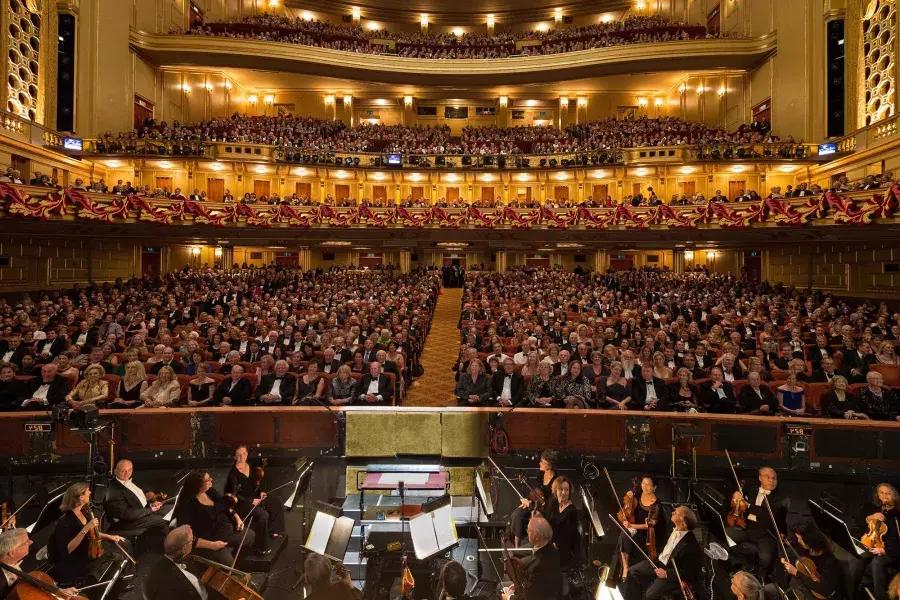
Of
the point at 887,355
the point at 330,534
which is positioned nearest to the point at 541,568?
the point at 330,534

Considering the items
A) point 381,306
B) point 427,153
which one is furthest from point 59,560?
point 427,153

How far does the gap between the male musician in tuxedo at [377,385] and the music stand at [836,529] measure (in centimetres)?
505

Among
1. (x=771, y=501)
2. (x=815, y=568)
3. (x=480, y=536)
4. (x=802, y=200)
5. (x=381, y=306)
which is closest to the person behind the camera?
(x=815, y=568)

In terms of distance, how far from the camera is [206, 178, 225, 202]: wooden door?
25.4 m

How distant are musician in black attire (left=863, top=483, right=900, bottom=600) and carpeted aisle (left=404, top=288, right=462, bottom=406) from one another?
548 cm

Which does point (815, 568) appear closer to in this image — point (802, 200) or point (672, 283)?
point (802, 200)

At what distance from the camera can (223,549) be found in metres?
4.14

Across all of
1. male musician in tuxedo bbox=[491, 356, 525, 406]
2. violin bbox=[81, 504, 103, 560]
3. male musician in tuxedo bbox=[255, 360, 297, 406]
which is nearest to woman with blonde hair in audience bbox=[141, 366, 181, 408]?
male musician in tuxedo bbox=[255, 360, 297, 406]

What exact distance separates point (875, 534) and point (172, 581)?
495 centimetres

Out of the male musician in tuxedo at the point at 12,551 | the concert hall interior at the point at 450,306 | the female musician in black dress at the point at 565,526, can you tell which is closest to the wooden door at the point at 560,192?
the concert hall interior at the point at 450,306

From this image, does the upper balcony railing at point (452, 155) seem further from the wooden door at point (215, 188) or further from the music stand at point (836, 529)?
the music stand at point (836, 529)

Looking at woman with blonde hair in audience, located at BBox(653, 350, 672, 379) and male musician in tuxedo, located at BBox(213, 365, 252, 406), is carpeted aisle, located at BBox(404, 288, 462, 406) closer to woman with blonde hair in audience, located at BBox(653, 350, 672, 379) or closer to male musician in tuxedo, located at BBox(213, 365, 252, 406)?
male musician in tuxedo, located at BBox(213, 365, 252, 406)

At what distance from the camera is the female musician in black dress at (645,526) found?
13.1 feet

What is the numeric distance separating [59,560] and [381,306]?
364 inches
